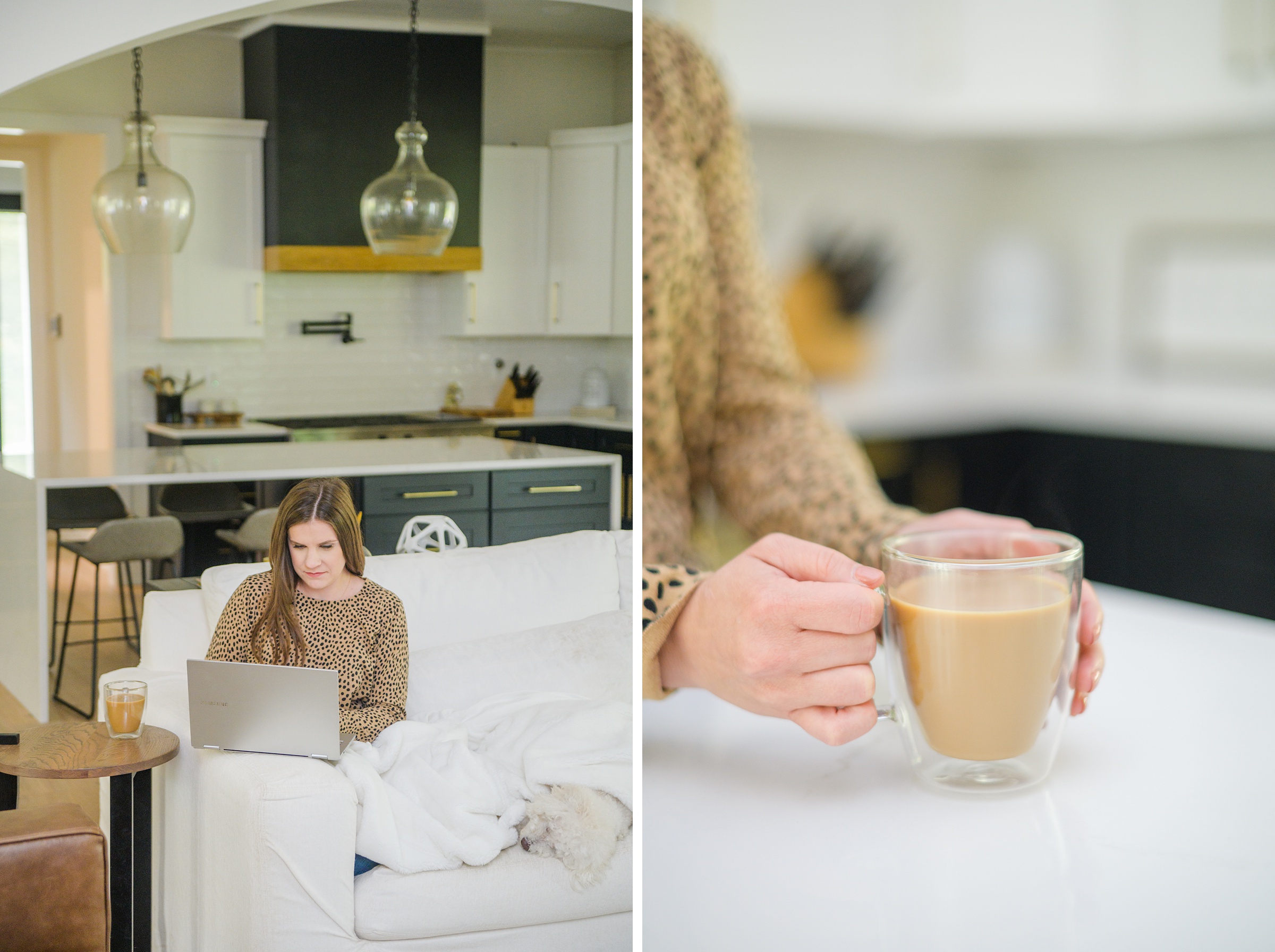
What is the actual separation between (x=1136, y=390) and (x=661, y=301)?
215 cm

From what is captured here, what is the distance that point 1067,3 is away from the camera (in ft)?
7.83

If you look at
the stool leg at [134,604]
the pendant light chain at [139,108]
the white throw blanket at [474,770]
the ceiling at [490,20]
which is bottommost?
the white throw blanket at [474,770]

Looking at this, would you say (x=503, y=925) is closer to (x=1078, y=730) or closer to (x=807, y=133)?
(x=1078, y=730)

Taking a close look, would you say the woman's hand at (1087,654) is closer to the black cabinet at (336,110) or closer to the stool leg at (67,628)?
the black cabinet at (336,110)

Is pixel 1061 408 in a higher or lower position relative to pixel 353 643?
higher

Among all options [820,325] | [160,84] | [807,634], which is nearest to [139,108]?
[160,84]

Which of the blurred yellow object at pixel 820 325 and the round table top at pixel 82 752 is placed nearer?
the round table top at pixel 82 752

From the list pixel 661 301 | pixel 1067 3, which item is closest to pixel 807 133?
pixel 1067 3

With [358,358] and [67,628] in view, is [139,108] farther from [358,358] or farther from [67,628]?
[67,628]

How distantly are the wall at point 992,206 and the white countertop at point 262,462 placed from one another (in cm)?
105

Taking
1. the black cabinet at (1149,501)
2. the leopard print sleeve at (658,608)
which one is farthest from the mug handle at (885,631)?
the black cabinet at (1149,501)

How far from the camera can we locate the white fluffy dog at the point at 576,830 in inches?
40.3

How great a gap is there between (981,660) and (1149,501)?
2.13 meters

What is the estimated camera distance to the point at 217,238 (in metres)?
1.07
